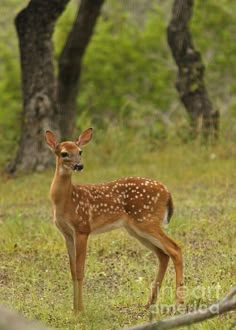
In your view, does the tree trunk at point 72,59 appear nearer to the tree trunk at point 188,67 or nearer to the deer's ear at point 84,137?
the tree trunk at point 188,67

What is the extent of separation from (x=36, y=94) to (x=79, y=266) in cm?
926

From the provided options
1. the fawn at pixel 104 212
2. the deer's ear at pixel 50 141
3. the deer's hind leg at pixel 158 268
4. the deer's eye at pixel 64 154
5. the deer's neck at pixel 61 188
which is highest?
the deer's ear at pixel 50 141

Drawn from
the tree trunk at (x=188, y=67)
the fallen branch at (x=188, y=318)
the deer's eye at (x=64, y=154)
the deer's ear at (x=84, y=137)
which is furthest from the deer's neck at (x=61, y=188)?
the tree trunk at (x=188, y=67)

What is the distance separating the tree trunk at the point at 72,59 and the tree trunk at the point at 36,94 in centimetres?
157

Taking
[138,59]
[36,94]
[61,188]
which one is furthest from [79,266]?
[138,59]

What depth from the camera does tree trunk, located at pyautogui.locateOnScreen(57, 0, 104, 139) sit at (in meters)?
18.3

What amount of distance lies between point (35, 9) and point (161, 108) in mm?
17945

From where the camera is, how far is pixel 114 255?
33.2 ft

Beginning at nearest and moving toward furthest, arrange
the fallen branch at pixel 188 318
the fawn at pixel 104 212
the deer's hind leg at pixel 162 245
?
1. the fallen branch at pixel 188 318
2. the fawn at pixel 104 212
3. the deer's hind leg at pixel 162 245

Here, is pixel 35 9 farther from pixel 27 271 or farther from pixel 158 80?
pixel 158 80

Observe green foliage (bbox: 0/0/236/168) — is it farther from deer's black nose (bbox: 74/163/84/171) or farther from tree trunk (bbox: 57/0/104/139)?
deer's black nose (bbox: 74/163/84/171)

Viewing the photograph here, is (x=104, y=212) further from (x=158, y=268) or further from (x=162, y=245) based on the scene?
(x=158, y=268)

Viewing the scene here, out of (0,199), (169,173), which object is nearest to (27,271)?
(0,199)

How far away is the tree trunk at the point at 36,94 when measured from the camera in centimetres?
1642
